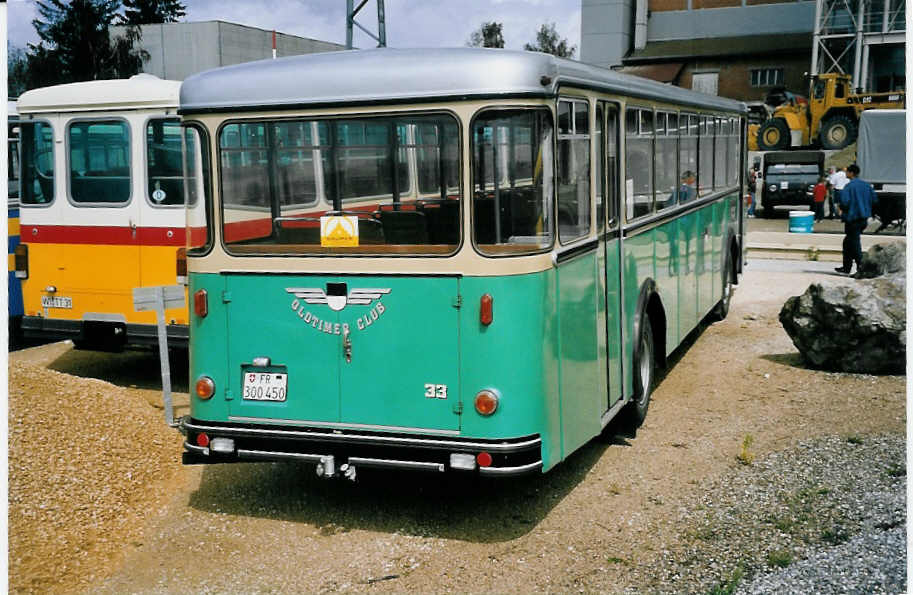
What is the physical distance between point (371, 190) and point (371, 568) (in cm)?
226

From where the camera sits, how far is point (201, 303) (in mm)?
6336

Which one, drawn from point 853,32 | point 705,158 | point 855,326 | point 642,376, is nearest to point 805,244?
point 705,158

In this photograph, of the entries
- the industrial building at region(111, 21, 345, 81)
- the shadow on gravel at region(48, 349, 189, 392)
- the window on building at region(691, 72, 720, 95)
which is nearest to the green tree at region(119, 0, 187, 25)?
the industrial building at region(111, 21, 345, 81)

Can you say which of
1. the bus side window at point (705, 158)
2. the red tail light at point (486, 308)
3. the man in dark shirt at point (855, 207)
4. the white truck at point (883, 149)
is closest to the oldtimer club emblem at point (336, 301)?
the red tail light at point (486, 308)

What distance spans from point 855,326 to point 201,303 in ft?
22.0

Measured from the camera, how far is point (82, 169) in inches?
396

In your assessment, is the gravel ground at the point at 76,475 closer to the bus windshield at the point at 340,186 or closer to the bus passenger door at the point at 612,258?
the bus windshield at the point at 340,186

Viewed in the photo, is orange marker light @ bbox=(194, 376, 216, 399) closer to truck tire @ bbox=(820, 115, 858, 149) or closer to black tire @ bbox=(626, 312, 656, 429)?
black tire @ bbox=(626, 312, 656, 429)

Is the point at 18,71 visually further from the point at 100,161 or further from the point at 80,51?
the point at 100,161

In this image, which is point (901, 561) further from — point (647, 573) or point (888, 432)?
point (888, 432)

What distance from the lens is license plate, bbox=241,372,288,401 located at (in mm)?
6188

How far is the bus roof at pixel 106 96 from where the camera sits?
9719 mm

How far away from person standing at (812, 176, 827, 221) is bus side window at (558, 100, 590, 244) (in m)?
24.2

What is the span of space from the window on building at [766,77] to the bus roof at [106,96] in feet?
149
